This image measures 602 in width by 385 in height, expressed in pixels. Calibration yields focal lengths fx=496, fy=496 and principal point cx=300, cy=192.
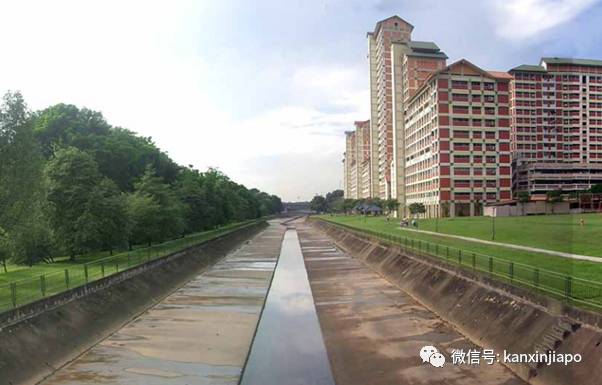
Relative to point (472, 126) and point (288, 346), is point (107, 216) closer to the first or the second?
point (288, 346)

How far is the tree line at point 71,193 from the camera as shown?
2647 centimetres

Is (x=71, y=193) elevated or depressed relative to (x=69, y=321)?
elevated

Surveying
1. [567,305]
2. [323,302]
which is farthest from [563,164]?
[567,305]

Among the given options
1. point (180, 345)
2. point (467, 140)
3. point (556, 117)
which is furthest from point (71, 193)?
point (556, 117)

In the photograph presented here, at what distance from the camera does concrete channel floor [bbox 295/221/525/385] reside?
58.5 feet

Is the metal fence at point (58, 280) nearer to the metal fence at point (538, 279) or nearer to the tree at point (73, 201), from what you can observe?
the tree at point (73, 201)

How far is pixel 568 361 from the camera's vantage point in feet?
49.1

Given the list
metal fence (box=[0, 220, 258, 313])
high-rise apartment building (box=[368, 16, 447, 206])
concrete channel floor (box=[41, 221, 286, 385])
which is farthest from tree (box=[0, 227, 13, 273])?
high-rise apartment building (box=[368, 16, 447, 206])

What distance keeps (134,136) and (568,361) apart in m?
79.4

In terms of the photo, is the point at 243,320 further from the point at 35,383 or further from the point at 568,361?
the point at 568,361

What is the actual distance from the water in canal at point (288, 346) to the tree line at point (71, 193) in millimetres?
14173

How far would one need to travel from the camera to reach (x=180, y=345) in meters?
23.1

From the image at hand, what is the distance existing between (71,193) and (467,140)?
93692 millimetres

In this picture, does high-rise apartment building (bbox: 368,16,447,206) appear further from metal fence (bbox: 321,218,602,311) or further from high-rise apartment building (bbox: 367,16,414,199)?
metal fence (bbox: 321,218,602,311)
